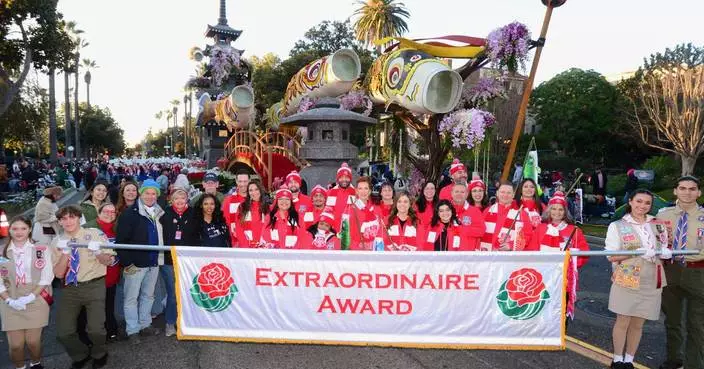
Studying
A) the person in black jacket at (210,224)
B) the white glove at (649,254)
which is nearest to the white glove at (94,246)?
the person in black jacket at (210,224)

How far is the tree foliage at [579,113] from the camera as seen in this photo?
3528 cm

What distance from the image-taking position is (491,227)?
5879mm

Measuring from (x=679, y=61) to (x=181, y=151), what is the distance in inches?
→ 3372

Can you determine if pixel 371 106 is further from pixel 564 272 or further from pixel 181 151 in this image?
pixel 181 151

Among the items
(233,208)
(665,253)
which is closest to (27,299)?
(233,208)

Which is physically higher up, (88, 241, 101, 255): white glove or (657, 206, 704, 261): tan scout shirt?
(657, 206, 704, 261): tan scout shirt

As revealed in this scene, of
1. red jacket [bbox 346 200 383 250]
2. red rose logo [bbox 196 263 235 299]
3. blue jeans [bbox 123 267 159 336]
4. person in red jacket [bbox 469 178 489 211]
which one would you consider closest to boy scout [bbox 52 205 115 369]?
blue jeans [bbox 123 267 159 336]

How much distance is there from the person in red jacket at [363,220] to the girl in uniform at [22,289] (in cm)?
319

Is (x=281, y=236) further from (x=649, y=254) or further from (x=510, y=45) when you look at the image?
(x=510, y=45)

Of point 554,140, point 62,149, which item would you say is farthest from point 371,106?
point 62,149

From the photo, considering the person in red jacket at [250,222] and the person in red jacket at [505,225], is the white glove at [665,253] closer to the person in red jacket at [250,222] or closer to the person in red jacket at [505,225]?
the person in red jacket at [505,225]

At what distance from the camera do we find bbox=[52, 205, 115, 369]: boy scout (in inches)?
166

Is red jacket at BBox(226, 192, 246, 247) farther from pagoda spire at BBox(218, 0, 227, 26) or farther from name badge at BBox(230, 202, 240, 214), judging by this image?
pagoda spire at BBox(218, 0, 227, 26)

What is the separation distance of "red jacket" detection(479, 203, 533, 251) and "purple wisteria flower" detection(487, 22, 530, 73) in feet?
15.1
